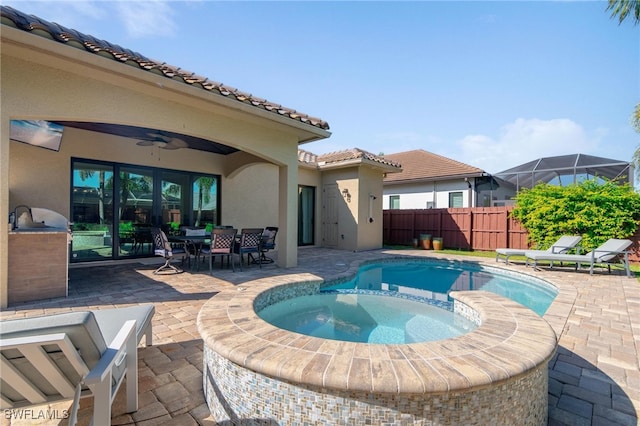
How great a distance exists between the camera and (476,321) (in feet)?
13.1

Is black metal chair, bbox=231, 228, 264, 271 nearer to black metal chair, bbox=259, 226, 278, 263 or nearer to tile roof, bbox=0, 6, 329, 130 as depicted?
black metal chair, bbox=259, 226, 278, 263

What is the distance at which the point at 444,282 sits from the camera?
846cm

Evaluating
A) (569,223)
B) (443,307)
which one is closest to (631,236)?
(569,223)

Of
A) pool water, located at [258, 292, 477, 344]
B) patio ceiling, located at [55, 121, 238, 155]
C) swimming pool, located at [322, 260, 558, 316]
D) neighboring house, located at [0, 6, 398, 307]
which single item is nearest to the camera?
pool water, located at [258, 292, 477, 344]

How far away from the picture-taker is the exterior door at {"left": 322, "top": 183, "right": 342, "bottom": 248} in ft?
45.6

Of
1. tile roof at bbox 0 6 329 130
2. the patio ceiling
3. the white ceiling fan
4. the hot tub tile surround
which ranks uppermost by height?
tile roof at bbox 0 6 329 130

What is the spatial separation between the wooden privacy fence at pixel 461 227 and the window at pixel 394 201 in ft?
12.3

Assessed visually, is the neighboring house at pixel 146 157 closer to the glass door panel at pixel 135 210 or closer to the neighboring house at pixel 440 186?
the glass door panel at pixel 135 210

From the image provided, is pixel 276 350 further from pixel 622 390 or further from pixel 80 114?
pixel 80 114

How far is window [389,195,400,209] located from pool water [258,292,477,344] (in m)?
15.6

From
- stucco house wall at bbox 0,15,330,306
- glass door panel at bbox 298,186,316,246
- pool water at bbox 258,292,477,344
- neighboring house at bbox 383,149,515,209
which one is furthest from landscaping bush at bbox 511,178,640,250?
stucco house wall at bbox 0,15,330,306

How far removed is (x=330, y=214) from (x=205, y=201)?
579 cm

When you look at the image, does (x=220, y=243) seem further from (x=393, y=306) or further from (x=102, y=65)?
(x=393, y=306)

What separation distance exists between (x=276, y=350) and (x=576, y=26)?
12.4 metres
